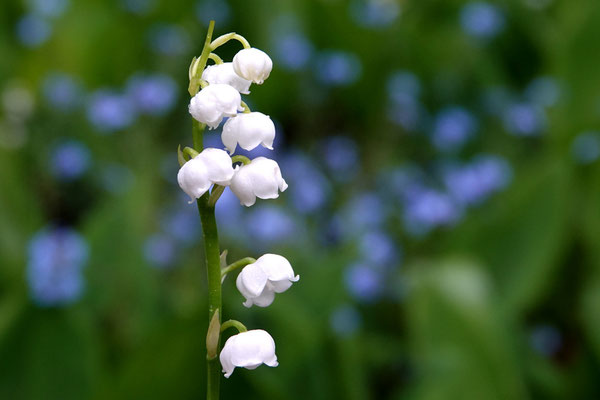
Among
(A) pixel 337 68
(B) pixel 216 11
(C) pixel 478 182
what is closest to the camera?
(C) pixel 478 182

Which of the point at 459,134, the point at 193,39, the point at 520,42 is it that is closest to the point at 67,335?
the point at 459,134

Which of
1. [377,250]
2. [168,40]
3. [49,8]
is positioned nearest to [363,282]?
[377,250]

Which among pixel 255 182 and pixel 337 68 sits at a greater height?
pixel 337 68

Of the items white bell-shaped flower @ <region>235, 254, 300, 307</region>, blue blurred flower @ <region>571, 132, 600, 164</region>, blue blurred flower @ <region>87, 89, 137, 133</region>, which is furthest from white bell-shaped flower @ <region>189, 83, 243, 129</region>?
blue blurred flower @ <region>571, 132, 600, 164</region>

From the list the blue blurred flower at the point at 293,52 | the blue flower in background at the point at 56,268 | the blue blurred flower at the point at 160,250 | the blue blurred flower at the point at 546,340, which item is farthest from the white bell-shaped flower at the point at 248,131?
the blue blurred flower at the point at 293,52

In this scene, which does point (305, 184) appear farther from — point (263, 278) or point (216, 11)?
point (263, 278)

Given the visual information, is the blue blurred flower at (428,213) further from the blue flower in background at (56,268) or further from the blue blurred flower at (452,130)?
the blue flower in background at (56,268)

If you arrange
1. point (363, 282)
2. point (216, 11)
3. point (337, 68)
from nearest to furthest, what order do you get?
point (363, 282) → point (337, 68) → point (216, 11)
